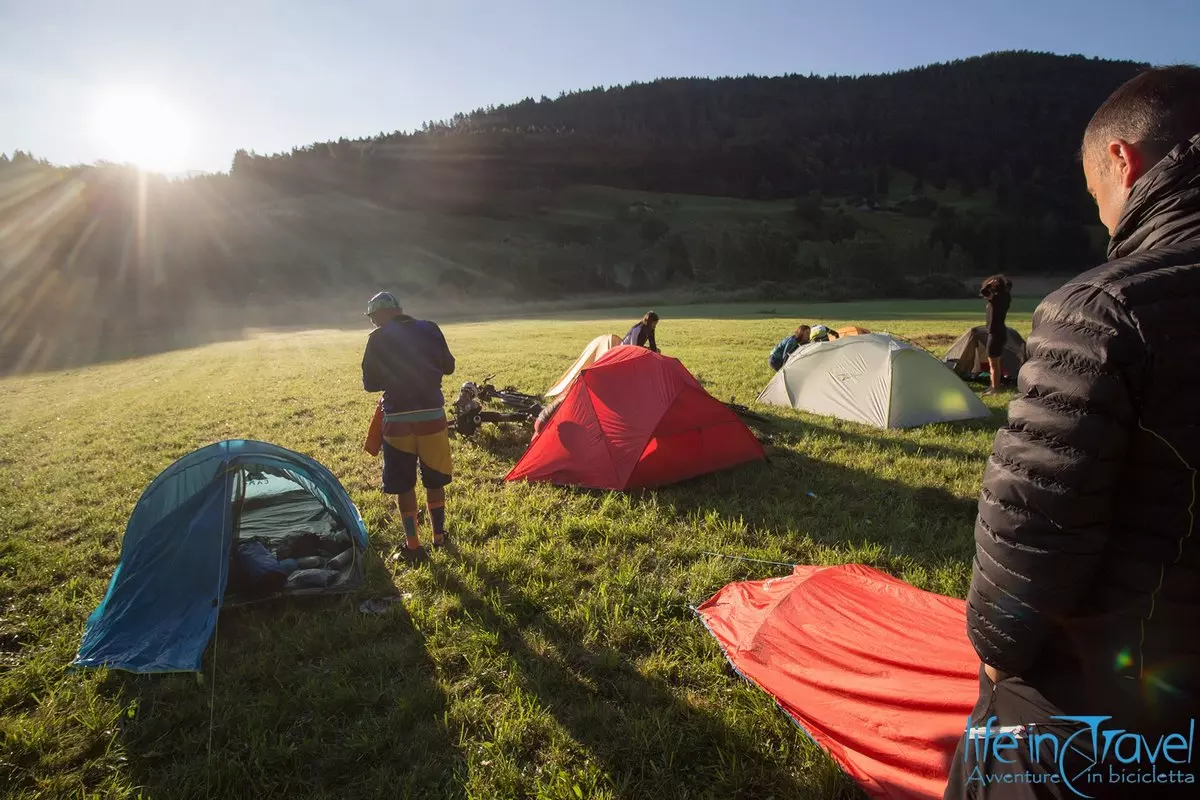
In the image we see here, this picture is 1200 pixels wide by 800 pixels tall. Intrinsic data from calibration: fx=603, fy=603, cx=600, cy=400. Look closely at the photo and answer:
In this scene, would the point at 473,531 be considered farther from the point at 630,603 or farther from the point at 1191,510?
the point at 1191,510

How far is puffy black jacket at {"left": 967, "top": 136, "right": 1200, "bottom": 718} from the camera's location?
1.33 metres

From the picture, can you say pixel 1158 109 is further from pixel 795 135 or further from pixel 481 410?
pixel 795 135

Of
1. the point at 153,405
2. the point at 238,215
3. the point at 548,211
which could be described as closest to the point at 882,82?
the point at 548,211

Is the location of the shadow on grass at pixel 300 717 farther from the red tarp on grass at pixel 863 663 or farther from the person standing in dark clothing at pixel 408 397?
the red tarp on grass at pixel 863 663

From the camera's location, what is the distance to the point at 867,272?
6562 centimetres

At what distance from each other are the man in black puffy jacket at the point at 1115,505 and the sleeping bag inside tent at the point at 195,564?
177 inches

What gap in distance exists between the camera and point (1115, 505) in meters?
1.44

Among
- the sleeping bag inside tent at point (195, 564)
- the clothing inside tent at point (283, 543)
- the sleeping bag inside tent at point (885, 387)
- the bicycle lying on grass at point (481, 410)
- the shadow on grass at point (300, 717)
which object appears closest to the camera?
the shadow on grass at point (300, 717)

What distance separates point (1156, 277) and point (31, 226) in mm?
67708

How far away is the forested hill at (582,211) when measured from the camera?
163 feet

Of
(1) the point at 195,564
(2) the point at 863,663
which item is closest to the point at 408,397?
(1) the point at 195,564

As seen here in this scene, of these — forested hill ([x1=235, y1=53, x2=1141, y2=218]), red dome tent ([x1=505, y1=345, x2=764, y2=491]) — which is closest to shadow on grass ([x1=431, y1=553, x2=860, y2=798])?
red dome tent ([x1=505, y1=345, x2=764, y2=491])

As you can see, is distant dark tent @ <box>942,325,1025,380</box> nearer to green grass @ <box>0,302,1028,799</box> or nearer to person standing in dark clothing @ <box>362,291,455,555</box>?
green grass @ <box>0,302,1028,799</box>

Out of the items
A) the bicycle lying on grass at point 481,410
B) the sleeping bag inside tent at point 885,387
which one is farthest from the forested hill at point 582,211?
the sleeping bag inside tent at point 885,387
